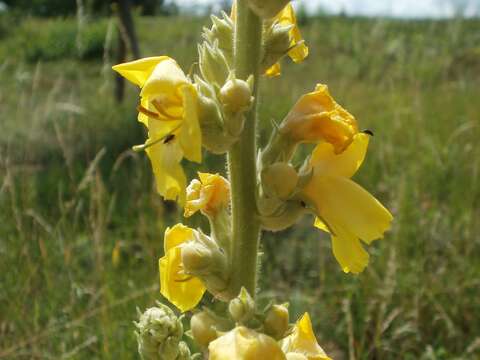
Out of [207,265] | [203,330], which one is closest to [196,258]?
[207,265]

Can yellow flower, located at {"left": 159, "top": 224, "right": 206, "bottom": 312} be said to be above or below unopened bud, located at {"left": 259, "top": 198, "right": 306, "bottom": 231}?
below

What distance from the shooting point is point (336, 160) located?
1378mm

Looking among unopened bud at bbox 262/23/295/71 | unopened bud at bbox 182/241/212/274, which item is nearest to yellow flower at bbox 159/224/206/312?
unopened bud at bbox 182/241/212/274

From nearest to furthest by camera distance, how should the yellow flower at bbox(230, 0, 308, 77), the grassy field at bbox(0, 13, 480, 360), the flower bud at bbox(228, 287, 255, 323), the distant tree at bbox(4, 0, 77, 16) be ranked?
the flower bud at bbox(228, 287, 255, 323) < the yellow flower at bbox(230, 0, 308, 77) < the grassy field at bbox(0, 13, 480, 360) < the distant tree at bbox(4, 0, 77, 16)

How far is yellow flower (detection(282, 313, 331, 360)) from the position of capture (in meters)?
1.33

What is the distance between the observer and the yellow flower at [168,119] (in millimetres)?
1148

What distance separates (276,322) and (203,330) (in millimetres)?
150

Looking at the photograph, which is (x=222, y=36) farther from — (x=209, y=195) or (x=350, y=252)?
(x=350, y=252)

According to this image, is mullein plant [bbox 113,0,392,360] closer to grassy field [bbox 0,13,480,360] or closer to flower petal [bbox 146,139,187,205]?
flower petal [bbox 146,139,187,205]

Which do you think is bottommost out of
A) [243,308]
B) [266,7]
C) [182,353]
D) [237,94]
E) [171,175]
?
[182,353]

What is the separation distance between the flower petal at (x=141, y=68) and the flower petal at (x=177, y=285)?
40cm

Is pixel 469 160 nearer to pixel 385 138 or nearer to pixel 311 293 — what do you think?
pixel 385 138

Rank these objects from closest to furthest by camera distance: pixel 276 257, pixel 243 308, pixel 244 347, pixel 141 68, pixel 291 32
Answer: pixel 244 347 → pixel 243 308 → pixel 141 68 → pixel 291 32 → pixel 276 257

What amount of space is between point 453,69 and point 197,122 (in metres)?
10.8
